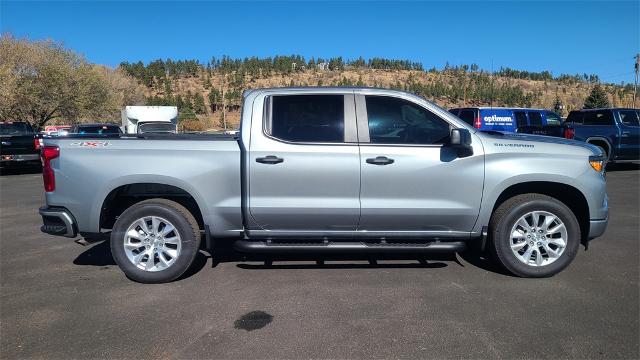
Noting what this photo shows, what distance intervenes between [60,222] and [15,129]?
47.8 ft

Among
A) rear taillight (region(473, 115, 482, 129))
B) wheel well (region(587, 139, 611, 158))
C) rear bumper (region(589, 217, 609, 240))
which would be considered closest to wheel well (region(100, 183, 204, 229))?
rear bumper (region(589, 217, 609, 240))

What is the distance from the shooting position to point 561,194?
196 inches

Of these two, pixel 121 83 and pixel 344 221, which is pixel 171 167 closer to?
pixel 344 221

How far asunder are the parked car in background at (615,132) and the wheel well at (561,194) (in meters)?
10.7

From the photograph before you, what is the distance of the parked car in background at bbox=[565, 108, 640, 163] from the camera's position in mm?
14258

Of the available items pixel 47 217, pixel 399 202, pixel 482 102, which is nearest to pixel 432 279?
pixel 399 202

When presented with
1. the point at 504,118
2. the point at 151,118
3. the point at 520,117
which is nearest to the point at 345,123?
the point at 504,118

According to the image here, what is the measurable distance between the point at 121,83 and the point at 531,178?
192ft

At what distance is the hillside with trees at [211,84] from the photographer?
96.8 ft

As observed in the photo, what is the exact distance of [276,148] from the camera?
14.8 feet

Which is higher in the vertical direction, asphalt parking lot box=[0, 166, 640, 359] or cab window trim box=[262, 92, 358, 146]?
cab window trim box=[262, 92, 358, 146]

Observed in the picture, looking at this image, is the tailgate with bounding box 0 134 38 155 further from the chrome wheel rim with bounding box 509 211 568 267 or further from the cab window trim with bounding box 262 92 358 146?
the chrome wheel rim with bounding box 509 211 568 267

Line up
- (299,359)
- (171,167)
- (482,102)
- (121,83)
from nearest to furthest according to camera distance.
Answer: (299,359), (171,167), (121,83), (482,102)

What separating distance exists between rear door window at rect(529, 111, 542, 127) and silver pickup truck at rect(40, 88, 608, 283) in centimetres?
1369
